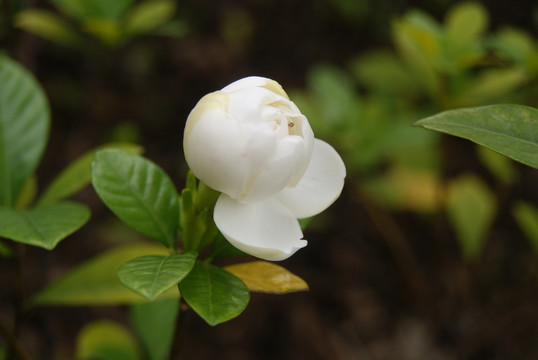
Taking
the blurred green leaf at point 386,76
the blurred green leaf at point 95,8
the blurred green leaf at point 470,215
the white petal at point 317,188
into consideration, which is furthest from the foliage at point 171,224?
the blurred green leaf at point 386,76

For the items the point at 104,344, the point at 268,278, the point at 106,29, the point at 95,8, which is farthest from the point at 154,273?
the point at 95,8

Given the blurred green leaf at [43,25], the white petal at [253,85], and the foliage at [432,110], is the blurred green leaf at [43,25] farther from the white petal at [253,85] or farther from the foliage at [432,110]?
the white petal at [253,85]

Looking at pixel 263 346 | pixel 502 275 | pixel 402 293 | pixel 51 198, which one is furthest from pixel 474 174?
pixel 51 198

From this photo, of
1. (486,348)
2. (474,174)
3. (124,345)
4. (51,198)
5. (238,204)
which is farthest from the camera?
(474,174)

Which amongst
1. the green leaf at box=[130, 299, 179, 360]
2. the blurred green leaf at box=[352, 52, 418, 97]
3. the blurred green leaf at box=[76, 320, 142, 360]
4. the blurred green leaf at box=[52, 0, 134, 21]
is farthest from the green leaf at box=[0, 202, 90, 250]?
the blurred green leaf at box=[352, 52, 418, 97]

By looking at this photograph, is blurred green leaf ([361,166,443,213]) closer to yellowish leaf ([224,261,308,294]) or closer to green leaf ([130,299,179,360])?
green leaf ([130,299,179,360])

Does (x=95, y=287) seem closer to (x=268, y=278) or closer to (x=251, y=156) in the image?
(x=268, y=278)

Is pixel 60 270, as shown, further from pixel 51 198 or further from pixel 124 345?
pixel 51 198
